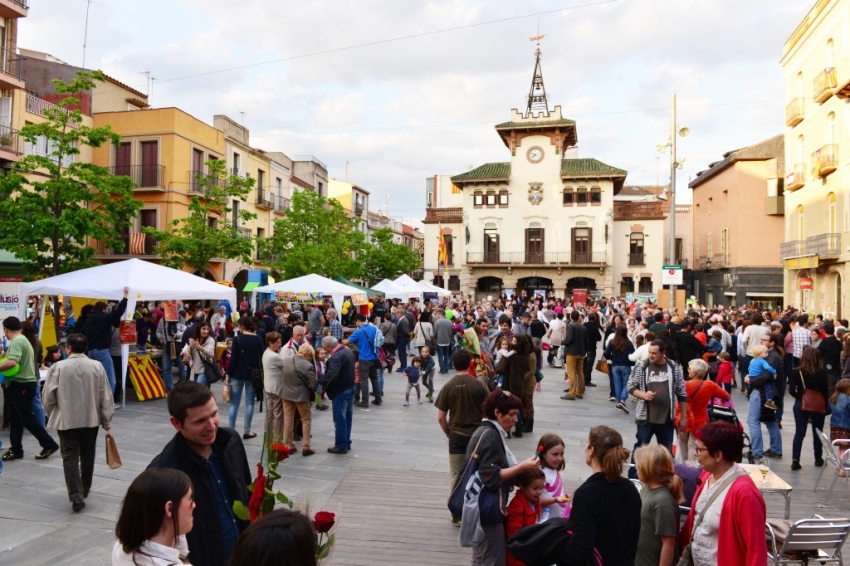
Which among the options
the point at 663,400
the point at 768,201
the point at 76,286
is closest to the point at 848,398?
the point at 663,400

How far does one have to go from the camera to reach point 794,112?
26.5 meters

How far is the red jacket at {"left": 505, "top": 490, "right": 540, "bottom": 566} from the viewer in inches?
163

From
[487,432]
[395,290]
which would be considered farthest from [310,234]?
[487,432]

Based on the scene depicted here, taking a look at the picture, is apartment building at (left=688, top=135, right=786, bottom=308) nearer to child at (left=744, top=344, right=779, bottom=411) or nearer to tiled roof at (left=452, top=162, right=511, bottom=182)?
tiled roof at (left=452, top=162, right=511, bottom=182)

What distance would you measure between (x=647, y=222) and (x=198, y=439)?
154 feet

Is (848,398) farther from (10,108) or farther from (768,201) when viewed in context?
(768,201)

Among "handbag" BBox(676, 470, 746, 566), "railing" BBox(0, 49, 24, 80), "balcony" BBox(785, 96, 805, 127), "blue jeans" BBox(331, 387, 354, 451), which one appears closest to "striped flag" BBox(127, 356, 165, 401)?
"blue jeans" BBox(331, 387, 354, 451)

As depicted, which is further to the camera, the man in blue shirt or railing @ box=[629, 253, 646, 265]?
railing @ box=[629, 253, 646, 265]

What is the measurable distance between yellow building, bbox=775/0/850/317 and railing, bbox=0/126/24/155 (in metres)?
27.8

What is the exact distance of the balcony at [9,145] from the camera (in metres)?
20.4

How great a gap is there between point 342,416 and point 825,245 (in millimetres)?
22248

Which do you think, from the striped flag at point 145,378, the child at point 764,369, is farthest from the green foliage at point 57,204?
the child at point 764,369

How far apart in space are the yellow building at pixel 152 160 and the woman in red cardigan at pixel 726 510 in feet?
94.1

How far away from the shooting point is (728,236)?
3759cm
